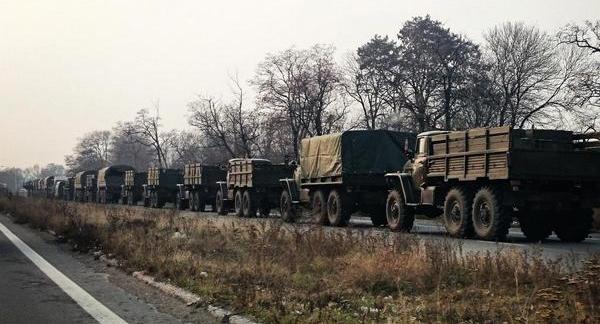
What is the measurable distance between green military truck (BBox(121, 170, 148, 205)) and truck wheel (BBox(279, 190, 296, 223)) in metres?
22.9

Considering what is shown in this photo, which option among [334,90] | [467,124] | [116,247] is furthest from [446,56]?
[116,247]

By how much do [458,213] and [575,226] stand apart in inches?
107

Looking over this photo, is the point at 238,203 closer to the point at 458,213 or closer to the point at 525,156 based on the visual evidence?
the point at 458,213

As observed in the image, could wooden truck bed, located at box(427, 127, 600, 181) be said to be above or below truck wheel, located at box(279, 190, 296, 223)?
above

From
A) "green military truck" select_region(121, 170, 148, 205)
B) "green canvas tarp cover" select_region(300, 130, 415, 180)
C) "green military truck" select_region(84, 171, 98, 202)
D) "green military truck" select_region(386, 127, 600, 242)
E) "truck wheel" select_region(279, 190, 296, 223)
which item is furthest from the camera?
"green military truck" select_region(84, 171, 98, 202)

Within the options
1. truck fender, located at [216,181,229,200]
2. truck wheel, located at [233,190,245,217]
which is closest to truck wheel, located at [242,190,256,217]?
truck wheel, located at [233,190,245,217]

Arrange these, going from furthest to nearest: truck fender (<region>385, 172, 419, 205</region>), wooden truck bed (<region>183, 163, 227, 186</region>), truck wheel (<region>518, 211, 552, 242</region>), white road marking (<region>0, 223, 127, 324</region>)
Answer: wooden truck bed (<region>183, 163, 227, 186</region>) < truck fender (<region>385, 172, 419, 205</region>) < truck wheel (<region>518, 211, 552, 242</region>) < white road marking (<region>0, 223, 127, 324</region>)

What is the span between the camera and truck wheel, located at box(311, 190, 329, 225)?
20788 millimetres

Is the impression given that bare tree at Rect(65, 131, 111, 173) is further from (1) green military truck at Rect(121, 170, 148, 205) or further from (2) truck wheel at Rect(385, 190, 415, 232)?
(2) truck wheel at Rect(385, 190, 415, 232)

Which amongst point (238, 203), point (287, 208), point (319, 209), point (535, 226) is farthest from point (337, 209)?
point (238, 203)

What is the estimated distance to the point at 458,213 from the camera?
15.0 m

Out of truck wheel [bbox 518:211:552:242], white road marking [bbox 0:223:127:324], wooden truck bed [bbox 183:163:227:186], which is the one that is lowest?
white road marking [bbox 0:223:127:324]

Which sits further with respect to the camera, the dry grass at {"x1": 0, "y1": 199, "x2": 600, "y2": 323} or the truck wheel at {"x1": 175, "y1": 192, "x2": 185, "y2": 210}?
the truck wheel at {"x1": 175, "y1": 192, "x2": 185, "y2": 210}

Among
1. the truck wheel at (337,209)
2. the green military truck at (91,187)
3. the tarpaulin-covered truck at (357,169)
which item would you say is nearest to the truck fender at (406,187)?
the tarpaulin-covered truck at (357,169)
